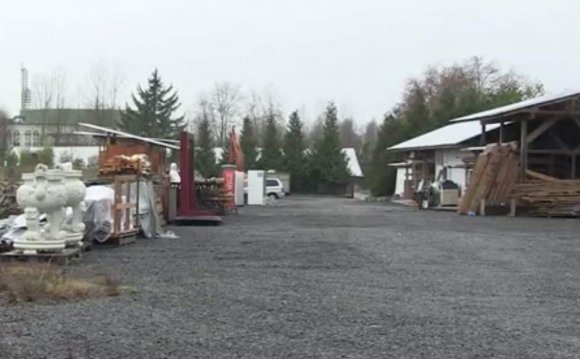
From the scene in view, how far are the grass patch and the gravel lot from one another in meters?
0.33

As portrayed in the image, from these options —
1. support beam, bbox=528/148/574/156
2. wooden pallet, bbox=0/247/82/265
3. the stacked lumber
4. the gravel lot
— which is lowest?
the gravel lot

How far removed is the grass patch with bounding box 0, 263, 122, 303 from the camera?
8938 mm

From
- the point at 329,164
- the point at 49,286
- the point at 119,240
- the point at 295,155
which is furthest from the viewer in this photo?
the point at 295,155

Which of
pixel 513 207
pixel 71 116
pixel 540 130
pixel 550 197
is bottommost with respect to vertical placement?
pixel 513 207

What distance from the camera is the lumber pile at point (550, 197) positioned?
3045cm

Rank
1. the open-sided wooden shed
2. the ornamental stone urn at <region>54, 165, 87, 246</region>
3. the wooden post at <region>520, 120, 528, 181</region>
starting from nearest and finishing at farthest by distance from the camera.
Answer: the ornamental stone urn at <region>54, 165, 87, 246</region> → the open-sided wooden shed → the wooden post at <region>520, 120, 528, 181</region>

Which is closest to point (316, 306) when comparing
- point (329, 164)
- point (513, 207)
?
point (513, 207)

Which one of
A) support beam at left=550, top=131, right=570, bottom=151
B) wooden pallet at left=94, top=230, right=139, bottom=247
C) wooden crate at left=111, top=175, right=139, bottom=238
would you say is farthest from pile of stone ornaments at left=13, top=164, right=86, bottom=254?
support beam at left=550, top=131, right=570, bottom=151

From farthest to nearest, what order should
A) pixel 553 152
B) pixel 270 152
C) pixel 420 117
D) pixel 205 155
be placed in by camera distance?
pixel 270 152
pixel 205 155
pixel 420 117
pixel 553 152

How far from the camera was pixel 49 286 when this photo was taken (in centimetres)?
931

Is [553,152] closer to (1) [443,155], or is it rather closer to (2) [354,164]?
(1) [443,155]

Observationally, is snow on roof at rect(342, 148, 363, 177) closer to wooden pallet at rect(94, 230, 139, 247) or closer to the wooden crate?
the wooden crate

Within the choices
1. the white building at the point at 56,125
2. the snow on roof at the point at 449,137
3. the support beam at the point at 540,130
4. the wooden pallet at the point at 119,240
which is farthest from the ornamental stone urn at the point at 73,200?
the white building at the point at 56,125

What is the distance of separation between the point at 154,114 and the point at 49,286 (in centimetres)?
7396
